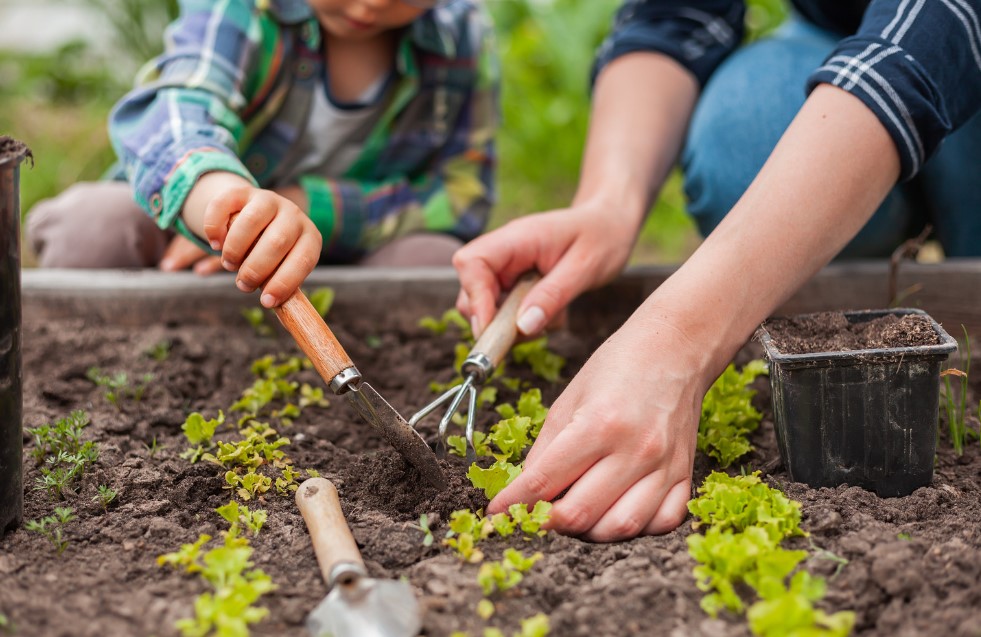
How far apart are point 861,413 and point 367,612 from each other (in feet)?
2.98

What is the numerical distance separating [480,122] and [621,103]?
754 mm

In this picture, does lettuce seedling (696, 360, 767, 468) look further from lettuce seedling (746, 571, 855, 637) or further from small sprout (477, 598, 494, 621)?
small sprout (477, 598, 494, 621)

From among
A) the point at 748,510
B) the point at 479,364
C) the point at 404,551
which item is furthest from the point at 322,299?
the point at 748,510

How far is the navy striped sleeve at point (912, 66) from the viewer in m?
1.81

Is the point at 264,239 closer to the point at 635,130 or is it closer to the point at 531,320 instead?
the point at 531,320

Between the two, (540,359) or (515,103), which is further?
(515,103)

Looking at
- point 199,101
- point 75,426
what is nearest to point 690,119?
point 199,101

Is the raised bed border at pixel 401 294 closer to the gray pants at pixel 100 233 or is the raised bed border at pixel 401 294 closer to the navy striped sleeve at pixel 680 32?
the gray pants at pixel 100 233

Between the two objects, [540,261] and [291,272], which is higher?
[291,272]

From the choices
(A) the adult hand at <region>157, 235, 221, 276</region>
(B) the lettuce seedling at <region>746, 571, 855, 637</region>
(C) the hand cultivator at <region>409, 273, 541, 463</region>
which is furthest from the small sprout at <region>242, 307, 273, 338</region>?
(B) the lettuce seedling at <region>746, 571, 855, 637</region>

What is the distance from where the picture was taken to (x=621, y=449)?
5.16 feet

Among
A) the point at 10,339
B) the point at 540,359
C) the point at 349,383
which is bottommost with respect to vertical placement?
the point at 540,359

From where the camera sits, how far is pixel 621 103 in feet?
8.61

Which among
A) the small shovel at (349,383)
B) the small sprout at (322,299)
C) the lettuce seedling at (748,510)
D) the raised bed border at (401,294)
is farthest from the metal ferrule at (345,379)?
the raised bed border at (401,294)
